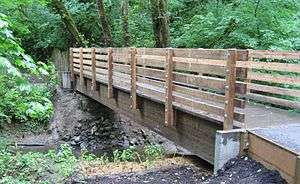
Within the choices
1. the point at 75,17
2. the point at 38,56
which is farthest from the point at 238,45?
the point at 38,56

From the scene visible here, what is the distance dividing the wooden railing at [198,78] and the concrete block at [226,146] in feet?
0.93

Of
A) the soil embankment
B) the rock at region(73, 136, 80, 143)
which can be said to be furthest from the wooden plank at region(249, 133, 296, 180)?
the rock at region(73, 136, 80, 143)

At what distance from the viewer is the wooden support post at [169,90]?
7.61 meters

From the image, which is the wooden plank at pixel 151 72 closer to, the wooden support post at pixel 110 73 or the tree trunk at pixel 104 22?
the wooden support post at pixel 110 73

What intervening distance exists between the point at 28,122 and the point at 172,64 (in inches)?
386

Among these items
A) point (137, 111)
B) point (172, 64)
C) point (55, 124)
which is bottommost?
point (55, 124)

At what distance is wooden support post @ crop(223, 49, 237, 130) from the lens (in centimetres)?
597

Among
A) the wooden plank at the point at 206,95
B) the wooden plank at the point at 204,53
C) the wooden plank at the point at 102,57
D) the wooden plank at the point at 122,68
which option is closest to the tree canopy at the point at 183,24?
the wooden plank at the point at 102,57

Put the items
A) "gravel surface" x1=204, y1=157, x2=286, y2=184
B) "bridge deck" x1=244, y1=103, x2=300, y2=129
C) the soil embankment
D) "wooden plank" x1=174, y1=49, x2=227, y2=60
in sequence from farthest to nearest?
1. the soil embankment
2. "bridge deck" x1=244, y1=103, x2=300, y2=129
3. "wooden plank" x1=174, y1=49, x2=227, y2=60
4. "gravel surface" x1=204, y1=157, x2=286, y2=184

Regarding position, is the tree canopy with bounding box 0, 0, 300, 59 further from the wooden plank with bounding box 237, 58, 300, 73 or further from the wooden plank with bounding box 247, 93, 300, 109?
the wooden plank with bounding box 237, 58, 300, 73

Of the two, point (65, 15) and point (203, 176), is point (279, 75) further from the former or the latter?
point (65, 15)

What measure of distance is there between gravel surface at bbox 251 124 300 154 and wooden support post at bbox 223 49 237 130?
0.44 meters

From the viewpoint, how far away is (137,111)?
996 centimetres

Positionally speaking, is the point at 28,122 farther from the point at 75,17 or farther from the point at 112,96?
the point at 75,17
